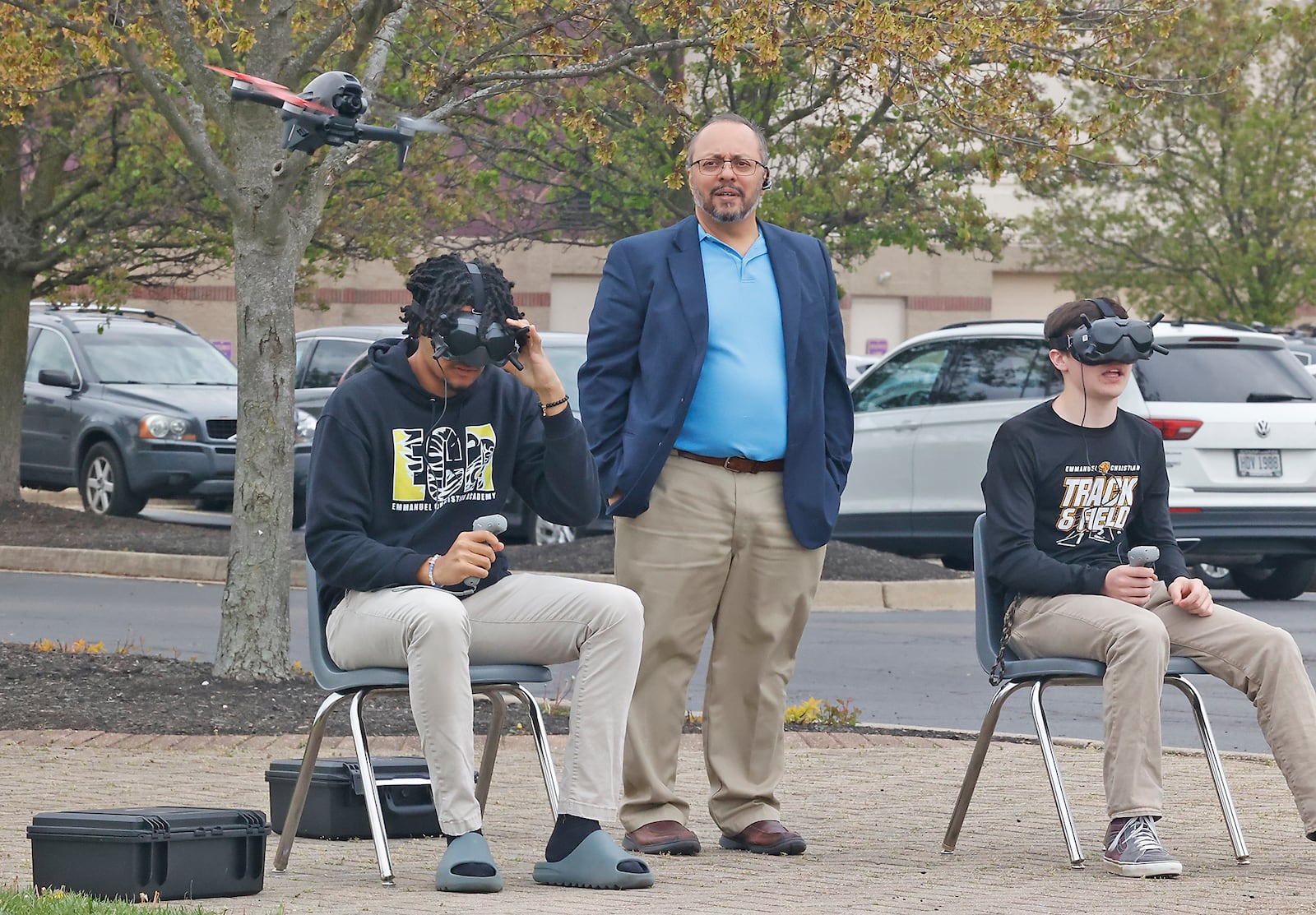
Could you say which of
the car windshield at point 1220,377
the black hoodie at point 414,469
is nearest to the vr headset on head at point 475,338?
the black hoodie at point 414,469

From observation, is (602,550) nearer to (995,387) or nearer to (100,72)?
(995,387)

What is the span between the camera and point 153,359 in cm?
1916

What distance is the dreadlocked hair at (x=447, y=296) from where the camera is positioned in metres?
5.34

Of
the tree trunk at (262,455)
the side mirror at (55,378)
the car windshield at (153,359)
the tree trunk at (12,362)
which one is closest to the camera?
the tree trunk at (262,455)

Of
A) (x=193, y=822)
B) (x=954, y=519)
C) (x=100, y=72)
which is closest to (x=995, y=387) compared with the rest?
(x=954, y=519)

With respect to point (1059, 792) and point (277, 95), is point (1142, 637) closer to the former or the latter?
point (1059, 792)

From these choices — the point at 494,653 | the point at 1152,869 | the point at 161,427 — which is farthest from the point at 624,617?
the point at 161,427

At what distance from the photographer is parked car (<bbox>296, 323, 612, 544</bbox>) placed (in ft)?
52.4

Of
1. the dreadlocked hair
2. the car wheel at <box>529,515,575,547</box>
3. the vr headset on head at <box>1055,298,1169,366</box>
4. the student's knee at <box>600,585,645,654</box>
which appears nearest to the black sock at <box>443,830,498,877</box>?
the student's knee at <box>600,585,645,654</box>

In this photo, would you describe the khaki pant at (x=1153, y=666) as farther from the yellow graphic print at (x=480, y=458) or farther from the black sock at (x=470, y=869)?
the black sock at (x=470, y=869)

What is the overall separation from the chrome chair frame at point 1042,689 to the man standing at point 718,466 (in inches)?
19.3

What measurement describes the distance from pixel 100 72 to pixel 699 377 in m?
5.55

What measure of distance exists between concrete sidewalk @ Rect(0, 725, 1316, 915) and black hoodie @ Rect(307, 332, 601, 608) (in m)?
0.82

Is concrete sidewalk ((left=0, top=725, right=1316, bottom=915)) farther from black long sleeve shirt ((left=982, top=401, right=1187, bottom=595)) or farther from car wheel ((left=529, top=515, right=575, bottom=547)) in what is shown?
car wheel ((left=529, top=515, right=575, bottom=547))
